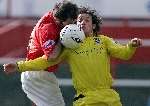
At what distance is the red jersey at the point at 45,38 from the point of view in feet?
16.4

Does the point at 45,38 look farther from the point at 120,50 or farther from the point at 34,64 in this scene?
the point at 120,50

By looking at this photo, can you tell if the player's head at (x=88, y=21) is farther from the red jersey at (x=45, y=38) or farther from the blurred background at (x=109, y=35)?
the blurred background at (x=109, y=35)

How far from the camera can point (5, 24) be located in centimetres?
861

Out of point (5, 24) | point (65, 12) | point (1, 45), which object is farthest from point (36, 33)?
point (5, 24)

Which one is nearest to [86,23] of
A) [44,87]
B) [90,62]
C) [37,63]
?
[90,62]

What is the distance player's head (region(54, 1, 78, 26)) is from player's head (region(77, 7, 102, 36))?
0.15 feet

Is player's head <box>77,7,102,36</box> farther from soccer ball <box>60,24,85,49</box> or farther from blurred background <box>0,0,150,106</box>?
blurred background <box>0,0,150,106</box>

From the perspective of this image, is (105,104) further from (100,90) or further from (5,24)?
(5,24)

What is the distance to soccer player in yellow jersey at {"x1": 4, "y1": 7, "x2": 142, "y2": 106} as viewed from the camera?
491 centimetres

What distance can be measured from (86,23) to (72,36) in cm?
14

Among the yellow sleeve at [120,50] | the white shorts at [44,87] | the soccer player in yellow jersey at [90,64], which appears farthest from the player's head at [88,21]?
the white shorts at [44,87]

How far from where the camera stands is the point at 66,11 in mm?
5074

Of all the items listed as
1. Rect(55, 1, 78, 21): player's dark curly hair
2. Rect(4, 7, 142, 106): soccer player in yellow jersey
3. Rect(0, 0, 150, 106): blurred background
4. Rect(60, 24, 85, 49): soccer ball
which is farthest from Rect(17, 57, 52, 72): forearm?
Rect(0, 0, 150, 106): blurred background

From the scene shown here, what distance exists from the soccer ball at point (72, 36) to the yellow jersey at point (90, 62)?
0.06 meters
